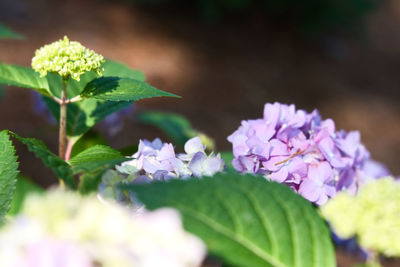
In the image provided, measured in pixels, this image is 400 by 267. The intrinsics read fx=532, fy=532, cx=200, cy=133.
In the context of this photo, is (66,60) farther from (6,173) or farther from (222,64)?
(222,64)

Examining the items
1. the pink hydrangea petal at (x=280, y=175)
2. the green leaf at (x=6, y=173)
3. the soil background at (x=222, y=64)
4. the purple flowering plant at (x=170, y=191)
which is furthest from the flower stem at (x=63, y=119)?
the soil background at (x=222, y=64)

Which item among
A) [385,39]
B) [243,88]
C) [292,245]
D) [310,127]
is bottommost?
[292,245]

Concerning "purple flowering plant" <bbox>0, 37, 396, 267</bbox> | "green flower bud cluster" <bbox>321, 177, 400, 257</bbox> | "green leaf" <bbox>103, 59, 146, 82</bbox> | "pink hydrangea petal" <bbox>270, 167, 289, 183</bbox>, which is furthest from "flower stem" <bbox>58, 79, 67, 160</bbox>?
"green flower bud cluster" <bbox>321, 177, 400, 257</bbox>

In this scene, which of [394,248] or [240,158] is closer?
[394,248]

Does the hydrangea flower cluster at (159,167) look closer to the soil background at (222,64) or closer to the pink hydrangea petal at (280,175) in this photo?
the pink hydrangea petal at (280,175)

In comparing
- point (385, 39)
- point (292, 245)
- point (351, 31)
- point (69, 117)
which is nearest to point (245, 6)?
point (351, 31)

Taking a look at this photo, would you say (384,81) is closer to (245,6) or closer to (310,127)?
(245,6)

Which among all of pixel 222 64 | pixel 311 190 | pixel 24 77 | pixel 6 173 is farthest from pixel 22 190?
pixel 222 64
